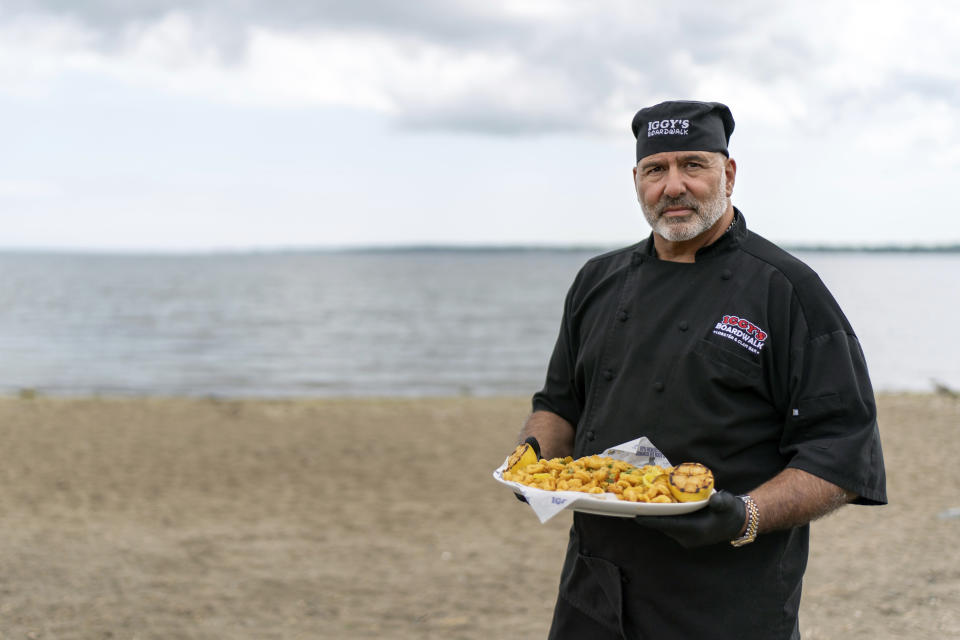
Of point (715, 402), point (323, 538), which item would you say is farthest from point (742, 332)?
point (323, 538)

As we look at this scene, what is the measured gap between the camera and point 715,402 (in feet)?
7.91

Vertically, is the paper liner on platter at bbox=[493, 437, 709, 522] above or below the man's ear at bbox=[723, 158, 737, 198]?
below

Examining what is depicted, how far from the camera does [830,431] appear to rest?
2.25 meters

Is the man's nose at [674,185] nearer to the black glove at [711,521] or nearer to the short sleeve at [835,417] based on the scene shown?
the short sleeve at [835,417]

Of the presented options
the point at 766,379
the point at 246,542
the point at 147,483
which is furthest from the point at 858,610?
the point at 147,483

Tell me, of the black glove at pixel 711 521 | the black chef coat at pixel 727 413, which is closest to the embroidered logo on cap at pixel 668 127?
the black chef coat at pixel 727 413

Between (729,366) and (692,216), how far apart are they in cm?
43

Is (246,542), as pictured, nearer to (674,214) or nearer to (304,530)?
(304,530)

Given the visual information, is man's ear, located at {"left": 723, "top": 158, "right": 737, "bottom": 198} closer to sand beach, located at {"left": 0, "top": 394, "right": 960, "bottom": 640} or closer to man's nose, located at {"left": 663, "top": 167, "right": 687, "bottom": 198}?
man's nose, located at {"left": 663, "top": 167, "right": 687, "bottom": 198}

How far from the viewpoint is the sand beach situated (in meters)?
5.73

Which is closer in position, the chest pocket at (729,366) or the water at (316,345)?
the chest pocket at (729,366)

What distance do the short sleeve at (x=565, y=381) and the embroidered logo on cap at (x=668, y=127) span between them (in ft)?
1.82

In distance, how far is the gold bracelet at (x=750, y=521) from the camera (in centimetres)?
215

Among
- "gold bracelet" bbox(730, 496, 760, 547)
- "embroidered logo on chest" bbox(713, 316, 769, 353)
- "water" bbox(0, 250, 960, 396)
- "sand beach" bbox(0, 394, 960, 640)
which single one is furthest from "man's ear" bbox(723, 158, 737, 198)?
"water" bbox(0, 250, 960, 396)
